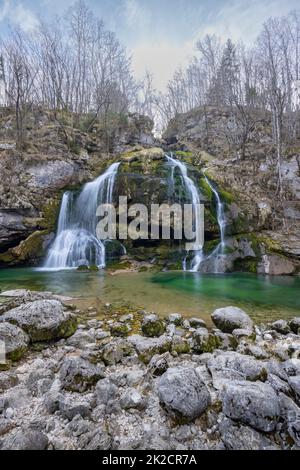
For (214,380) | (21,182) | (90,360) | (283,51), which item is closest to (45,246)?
(21,182)

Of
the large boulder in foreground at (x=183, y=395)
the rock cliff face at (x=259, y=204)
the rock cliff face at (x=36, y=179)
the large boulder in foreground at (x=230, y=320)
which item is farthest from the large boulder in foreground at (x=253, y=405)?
the rock cliff face at (x=36, y=179)

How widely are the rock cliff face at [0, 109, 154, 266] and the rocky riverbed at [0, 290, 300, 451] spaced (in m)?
8.81

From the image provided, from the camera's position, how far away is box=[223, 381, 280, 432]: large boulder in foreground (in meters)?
A: 1.97

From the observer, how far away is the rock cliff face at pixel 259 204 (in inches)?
432

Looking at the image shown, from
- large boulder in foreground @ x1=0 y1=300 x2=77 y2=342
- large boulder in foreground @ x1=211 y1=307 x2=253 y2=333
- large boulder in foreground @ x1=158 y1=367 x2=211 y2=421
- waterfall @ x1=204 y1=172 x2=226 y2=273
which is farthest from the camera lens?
waterfall @ x1=204 y1=172 x2=226 y2=273

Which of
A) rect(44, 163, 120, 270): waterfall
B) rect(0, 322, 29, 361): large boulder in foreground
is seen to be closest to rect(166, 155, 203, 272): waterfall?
rect(44, 163, 120, 270): waterfall

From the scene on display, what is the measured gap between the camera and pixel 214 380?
2617mm

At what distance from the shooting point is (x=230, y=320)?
4.14 metres

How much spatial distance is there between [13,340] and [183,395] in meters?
2.31

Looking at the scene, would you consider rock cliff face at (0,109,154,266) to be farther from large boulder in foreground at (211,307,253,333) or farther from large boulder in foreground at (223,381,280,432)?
large boulder in foreground at (223,381,280,432)

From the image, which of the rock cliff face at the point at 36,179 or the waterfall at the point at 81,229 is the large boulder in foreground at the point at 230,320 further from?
the rock cliff face at the point at 36,179
